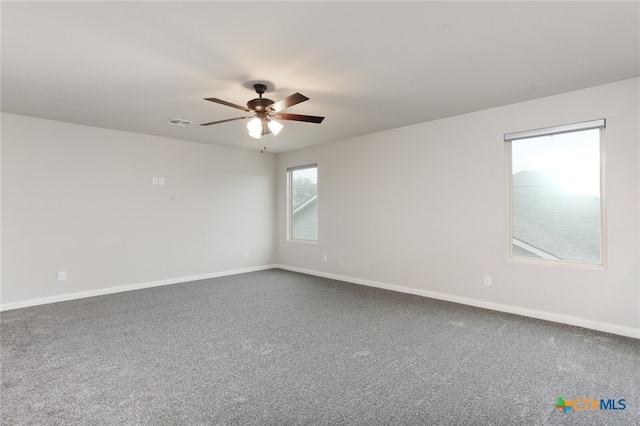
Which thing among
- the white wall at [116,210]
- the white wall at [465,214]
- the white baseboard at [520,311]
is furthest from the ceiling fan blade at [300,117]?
the white wall at [116,210]

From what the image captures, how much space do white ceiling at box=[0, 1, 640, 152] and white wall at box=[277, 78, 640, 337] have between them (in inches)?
12.2

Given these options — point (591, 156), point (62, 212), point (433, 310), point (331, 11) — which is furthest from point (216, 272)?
point (591, 156)

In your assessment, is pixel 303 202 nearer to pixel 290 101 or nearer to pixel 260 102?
pixel 260 102

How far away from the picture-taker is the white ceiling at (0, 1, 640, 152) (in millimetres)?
2043

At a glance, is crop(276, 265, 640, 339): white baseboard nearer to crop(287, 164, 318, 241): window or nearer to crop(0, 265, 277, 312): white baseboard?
crop(287, 164, 318, 241): window

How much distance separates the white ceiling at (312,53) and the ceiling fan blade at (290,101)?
0.28 meters

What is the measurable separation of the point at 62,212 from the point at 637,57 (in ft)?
21.2

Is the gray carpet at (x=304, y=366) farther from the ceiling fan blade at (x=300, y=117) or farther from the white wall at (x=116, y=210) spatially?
the ceiling fan blade at (x=300, y=117)

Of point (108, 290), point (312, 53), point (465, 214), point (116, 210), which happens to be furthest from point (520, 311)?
point (116, 210)

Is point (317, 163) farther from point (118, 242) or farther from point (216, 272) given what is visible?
point (118, 242)

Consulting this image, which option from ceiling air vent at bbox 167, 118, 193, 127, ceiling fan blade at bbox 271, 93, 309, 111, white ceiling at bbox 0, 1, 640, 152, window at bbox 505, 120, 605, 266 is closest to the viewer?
white ceiling at bbox 0, 1, 640, 152

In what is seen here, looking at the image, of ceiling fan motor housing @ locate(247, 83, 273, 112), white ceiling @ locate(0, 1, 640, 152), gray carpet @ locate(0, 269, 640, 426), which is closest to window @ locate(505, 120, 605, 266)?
white ceiling @ locate(0, 1, 640, 152)

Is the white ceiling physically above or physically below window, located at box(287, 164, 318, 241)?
above

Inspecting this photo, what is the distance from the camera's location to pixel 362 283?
5.26 m
